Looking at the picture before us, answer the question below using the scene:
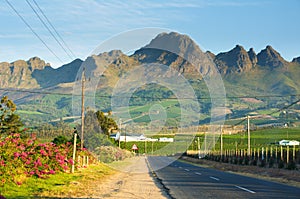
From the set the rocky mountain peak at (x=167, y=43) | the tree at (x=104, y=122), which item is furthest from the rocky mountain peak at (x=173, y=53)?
the tree at (x=104, y=122)

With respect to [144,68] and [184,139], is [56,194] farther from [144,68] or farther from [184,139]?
[184,139]

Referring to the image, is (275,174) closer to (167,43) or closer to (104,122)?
(167,43)

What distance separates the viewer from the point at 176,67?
3612cm

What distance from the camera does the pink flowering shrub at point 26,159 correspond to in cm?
1811

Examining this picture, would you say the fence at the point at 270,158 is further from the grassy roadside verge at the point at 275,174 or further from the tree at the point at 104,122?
the tree at the point at 104,122

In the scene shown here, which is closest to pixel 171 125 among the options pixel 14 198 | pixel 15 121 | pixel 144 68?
pixel 144 68

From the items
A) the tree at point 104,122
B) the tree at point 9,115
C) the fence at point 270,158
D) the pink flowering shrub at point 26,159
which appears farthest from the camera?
the tree at point 104,122

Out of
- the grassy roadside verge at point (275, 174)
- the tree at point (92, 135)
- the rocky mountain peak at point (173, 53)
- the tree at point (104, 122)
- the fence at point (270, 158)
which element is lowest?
A: the grassy roadside verge at point (275, 174)

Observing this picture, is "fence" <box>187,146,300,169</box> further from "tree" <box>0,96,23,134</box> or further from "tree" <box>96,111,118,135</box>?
"tree" <box>0,96,23,134</box>

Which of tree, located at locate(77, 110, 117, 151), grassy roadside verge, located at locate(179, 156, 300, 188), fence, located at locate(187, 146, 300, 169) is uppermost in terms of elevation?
tree, located at locate(77, 110, 117, 151)

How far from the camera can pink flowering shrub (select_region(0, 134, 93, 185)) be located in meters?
18.1

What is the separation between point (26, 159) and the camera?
21031 millimetres

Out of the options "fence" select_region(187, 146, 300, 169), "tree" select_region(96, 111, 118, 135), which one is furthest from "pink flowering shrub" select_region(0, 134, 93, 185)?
"tree" select_region(96, 111, 118, 135)

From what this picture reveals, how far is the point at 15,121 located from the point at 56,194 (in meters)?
51.4
